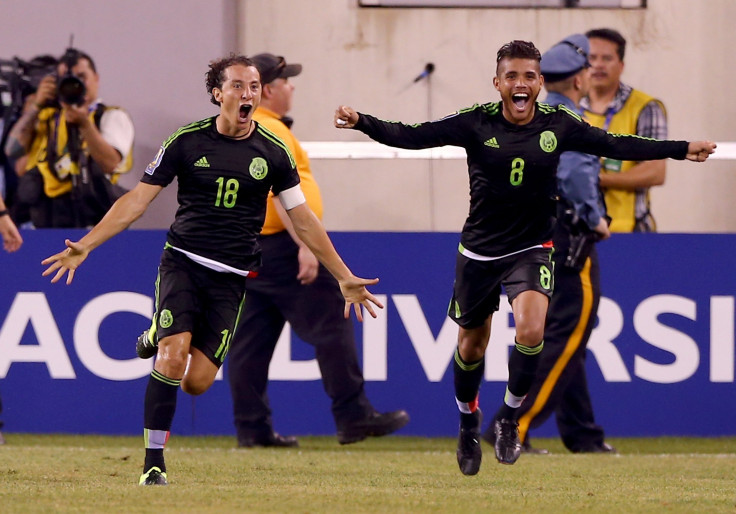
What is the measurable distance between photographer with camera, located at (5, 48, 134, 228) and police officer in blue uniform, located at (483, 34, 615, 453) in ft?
10.6

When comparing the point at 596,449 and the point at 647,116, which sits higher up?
the point at 647,116

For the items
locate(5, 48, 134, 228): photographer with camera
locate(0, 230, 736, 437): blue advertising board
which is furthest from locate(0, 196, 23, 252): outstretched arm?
locate(5, 48, 134, 228): photographer with camera

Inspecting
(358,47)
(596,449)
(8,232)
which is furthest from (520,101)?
(358,47)

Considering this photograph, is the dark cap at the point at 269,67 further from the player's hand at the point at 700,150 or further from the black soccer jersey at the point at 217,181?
the player's hand at the point at 700,150

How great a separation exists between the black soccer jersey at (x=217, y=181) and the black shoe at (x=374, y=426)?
2.31 m

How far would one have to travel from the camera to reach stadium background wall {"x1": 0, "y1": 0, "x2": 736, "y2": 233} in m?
12.2

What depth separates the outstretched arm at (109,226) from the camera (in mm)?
6730

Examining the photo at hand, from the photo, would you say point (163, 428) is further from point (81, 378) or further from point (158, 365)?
point (81, 378)

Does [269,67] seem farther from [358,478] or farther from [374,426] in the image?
[358,478]

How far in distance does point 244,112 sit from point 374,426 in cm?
284

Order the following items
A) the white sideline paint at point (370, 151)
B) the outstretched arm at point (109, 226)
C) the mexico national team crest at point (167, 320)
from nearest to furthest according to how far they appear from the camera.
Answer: the outstretched arm at point (109, 226) < the mexico national team crest at point (167, 320) < the white sideline paint at point (370, 151)

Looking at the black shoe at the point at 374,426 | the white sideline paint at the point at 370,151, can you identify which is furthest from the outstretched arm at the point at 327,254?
the white sideline paint at the point at 370,151

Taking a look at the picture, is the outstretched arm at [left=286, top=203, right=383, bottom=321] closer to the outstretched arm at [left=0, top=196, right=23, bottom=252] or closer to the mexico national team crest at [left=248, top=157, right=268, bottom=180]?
the mexico national team crest at [left=248, top=157, right=268, bottom=180]

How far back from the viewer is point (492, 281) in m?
7.76
